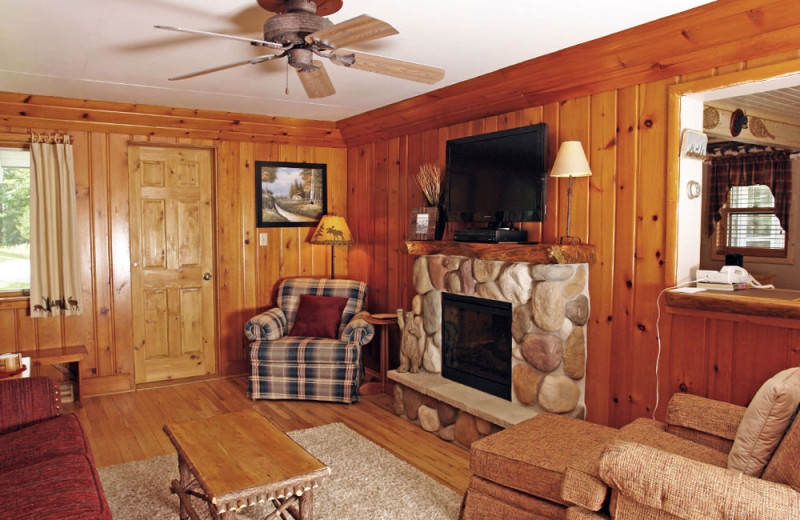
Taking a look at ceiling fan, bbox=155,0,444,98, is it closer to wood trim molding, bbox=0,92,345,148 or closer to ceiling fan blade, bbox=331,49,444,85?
ceiling fan blade, bbox=331,49,444,85

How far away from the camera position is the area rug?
276cm

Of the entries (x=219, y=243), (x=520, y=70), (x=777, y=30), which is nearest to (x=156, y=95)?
(x=219, y=243)

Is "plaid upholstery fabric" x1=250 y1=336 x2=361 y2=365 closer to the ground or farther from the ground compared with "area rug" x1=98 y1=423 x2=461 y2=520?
farther from the ground

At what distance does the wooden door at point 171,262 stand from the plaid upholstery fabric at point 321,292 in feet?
2.31

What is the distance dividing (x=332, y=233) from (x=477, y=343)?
76.1 inches

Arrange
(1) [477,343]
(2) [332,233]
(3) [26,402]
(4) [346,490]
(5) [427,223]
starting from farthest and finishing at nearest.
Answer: (2) [332,233] → (5) [427,223] → (1) [477,343] → (4) [346,490] → (3) [26,402]

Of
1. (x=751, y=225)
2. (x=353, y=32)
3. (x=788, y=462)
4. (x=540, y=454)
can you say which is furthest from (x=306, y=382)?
(x=751, y=225)

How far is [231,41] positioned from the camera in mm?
3055

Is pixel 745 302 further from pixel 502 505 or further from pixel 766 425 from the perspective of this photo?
pixel 502 505

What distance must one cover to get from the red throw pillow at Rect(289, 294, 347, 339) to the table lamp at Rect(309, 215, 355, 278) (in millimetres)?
542

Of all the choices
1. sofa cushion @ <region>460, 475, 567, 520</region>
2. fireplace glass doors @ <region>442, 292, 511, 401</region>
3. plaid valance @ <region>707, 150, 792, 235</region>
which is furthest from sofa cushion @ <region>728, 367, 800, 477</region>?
plaid valance @ <region>707, 150, 792, 235</region>

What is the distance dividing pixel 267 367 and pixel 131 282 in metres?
1.44

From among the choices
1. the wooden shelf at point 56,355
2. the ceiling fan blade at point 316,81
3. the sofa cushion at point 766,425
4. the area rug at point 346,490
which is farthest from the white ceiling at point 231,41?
the area rug at point 346,490

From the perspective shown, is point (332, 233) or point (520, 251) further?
point (332, 233)
